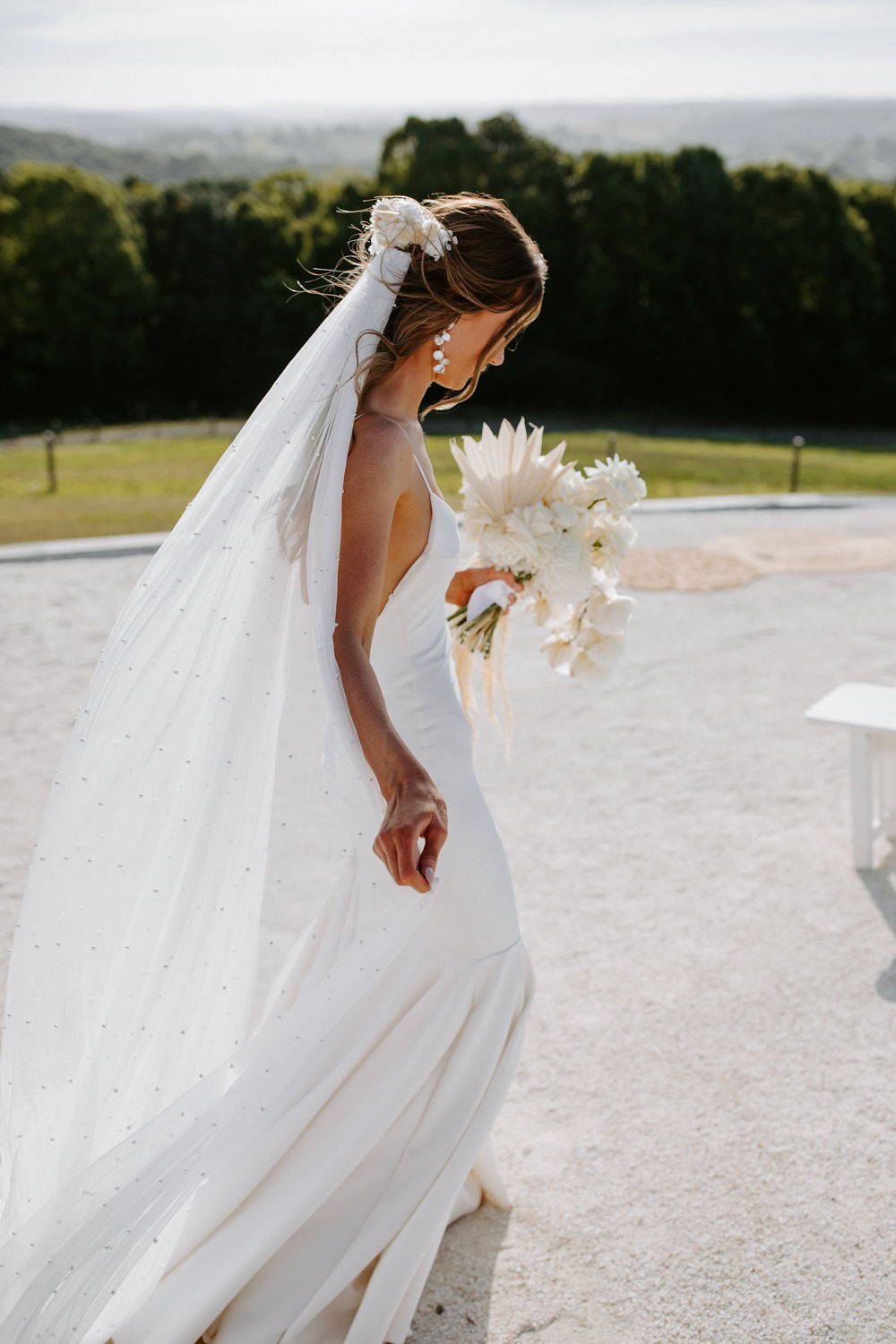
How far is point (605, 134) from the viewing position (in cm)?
15725

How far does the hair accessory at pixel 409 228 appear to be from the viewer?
9.05 ft

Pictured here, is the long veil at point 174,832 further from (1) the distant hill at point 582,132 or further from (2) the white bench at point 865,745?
(1) the distant hill at point 582,132

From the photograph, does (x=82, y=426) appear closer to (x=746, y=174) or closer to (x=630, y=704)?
(x=746, y=174)

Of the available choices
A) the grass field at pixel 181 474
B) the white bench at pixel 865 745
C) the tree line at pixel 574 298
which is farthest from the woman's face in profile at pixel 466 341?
the tree line at pixel 574 298

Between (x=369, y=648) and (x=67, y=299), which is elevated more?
(x=67, y=299)

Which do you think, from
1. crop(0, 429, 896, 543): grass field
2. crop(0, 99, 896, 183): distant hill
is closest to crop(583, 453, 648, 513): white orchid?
crop(0, 429, 896, 543): grass field

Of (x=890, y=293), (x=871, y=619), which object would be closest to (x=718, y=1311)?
(x=871, y=619)

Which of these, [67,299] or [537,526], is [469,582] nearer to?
[537,526]

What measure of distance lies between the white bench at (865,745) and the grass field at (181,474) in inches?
343

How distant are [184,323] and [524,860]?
43.2 metres

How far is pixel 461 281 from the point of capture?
9.05ft

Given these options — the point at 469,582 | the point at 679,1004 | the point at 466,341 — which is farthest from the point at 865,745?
the point at 466,341

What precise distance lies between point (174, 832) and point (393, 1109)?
754 mm

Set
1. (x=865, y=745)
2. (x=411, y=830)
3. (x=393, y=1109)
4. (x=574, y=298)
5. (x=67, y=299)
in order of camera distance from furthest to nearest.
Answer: (x=574, y=298) → (x=67, y=299) → (x=865, y=745) → (x=393, y=1109) → (x=411, y=830)
